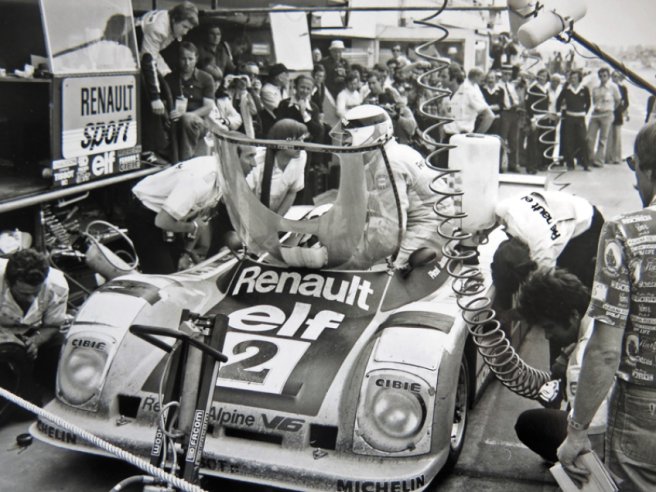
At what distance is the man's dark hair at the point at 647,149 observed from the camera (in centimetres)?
229

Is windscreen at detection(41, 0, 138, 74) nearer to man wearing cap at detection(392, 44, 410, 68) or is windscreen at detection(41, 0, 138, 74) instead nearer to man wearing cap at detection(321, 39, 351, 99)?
man wearing cap at detection(321, 39, 351, 99)

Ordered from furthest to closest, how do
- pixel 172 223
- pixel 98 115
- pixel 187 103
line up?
pixel 187 103
pixel 98 115
pixel 172 223

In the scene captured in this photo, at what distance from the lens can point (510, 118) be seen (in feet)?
44.5

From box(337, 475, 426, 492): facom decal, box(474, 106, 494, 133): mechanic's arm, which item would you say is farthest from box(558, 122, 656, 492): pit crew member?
box(474, 106, 494, 133): mechanic's arm

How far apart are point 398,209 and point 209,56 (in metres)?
5.38

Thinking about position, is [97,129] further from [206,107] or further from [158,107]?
[206,107]

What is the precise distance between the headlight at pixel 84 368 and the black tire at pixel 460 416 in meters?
1.94

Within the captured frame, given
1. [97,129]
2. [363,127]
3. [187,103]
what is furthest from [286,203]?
[187,103]

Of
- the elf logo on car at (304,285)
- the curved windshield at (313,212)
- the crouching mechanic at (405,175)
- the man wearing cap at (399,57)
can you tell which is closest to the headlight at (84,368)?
the elf logo on car at (304,285)

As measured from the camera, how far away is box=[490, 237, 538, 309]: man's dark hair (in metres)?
4.22

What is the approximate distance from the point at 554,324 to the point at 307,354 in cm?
133

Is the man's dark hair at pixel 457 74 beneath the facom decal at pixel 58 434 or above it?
above

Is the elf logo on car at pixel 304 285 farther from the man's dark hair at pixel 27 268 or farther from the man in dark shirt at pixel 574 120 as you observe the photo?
the man in dark shirt at pixel 574 120

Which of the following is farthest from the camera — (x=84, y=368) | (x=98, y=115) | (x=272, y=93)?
(x=272, y=93)
